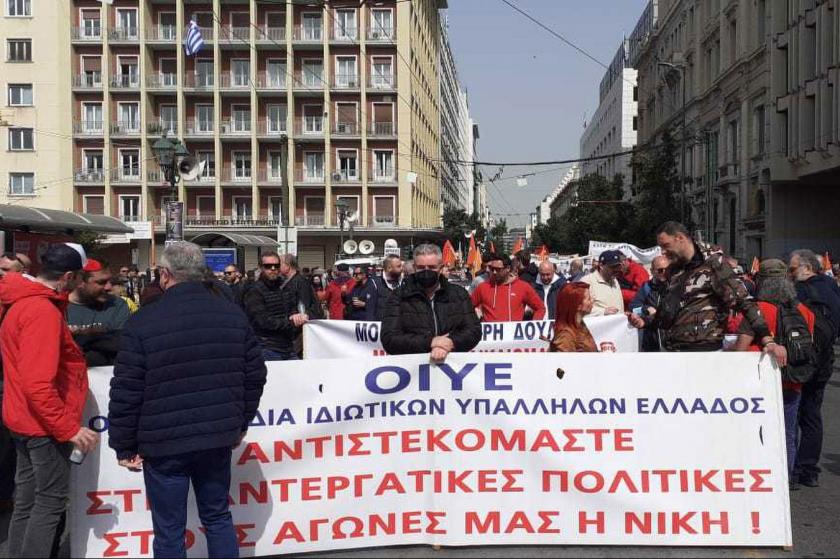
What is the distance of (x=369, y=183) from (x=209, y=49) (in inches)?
547

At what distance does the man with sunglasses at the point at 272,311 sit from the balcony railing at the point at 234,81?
49.4 metres

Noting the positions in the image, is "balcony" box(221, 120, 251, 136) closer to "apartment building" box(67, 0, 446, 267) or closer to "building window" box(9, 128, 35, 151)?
"apartment building" box(67, 0, 446, 267)

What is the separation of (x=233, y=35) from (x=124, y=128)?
9.63 metres

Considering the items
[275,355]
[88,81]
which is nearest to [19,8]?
[88,81]

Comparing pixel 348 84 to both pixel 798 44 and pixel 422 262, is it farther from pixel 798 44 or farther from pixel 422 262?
pixel 422 262

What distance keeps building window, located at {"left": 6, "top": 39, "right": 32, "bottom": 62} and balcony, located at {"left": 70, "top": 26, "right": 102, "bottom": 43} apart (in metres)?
2.81

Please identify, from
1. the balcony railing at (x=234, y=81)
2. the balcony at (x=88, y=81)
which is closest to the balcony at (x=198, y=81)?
the balcony railing at (x=234, y=81)

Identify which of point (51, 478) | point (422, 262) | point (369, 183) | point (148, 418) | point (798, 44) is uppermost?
point (798, 44)

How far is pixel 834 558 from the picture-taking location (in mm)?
4797

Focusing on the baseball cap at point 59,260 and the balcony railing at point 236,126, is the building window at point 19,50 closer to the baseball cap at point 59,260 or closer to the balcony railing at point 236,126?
the balcony railing at point 236,126

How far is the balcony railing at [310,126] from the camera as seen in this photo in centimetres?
5591

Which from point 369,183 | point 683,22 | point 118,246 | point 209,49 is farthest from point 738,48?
point 118,246

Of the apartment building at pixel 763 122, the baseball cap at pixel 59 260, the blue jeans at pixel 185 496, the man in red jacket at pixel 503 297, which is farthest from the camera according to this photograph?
the apartment building at pixel 763 122

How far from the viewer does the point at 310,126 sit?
5612 centimetres
